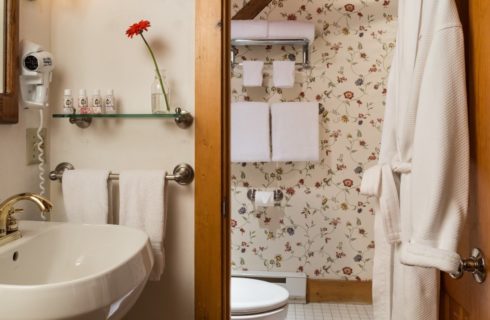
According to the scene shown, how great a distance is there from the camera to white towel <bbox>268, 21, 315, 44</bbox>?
2.45m

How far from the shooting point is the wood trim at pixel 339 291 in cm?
262

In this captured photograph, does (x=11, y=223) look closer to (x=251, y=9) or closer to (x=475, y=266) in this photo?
(x=475, y=266)

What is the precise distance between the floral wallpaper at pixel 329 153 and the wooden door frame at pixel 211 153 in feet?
4.53

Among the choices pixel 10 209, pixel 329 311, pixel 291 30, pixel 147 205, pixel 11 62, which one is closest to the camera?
pixel 10 209

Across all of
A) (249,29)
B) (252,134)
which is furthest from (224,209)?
(249,29)

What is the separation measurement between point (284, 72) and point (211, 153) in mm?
1378

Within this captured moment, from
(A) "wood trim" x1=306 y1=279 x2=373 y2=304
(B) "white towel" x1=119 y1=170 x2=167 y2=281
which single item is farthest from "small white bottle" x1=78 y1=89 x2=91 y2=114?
Result: (A) "wood trim" x1=306 y1=279 x2=373 y2=304

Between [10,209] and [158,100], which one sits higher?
[158,100]

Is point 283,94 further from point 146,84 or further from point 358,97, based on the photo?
point 146,84

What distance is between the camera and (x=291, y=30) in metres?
2.45

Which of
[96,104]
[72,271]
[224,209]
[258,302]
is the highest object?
[96,104]

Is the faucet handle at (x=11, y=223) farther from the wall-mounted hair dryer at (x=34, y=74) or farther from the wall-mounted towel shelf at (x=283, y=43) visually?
the wall-mounted towel shelf at (x=283, y=43)

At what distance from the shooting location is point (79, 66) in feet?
4.33

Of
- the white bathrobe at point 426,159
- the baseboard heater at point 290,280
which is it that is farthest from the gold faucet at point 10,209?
the baseboard heater at point 290,280
